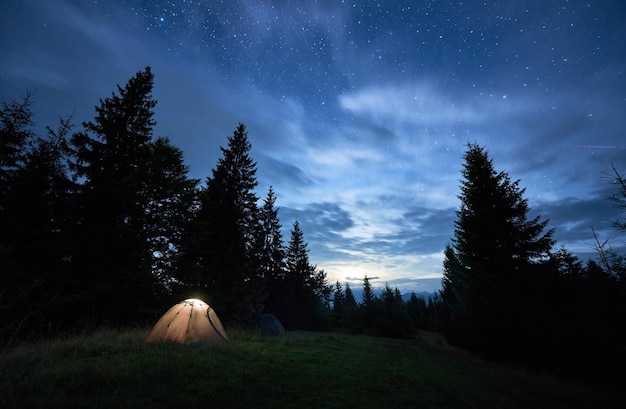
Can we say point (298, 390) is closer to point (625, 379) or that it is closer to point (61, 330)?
point (61, 330)

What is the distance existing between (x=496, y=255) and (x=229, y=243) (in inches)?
751

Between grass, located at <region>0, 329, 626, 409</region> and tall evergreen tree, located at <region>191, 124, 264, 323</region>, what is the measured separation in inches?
408

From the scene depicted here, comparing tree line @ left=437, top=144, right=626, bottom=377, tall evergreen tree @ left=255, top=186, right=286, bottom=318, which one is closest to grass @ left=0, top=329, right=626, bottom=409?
tree line @ left=437, top=144, right=626, bottom=377

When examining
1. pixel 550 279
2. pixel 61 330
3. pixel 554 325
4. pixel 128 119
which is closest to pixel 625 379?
pixel 554 325

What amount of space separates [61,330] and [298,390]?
45.1 ft

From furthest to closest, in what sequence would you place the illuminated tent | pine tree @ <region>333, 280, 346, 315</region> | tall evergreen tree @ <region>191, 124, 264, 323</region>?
1. pine tree @ <region>333, 280, 346, 315</region>
2. tall evergreen tree @ <region>191, 124, 264, 323</region>
3. the illuminated tent

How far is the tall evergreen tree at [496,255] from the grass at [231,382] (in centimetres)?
475

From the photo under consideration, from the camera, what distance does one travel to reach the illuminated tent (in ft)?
29.5

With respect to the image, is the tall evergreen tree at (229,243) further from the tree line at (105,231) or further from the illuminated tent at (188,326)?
the illuminated tent at (188,326)

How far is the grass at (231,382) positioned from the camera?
4.54 meters

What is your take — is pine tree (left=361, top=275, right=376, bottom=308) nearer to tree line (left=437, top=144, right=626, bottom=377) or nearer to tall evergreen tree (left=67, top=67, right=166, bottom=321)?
tree line (left=437, top=144, right=626, bottom=377)

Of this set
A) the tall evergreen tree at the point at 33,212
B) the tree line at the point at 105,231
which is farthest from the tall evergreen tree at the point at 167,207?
the tall evergreen tree at the point at 33,212

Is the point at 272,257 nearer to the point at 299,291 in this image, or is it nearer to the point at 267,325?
the point at 299,291

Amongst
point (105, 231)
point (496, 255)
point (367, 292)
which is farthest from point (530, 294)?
point (367, 292)
